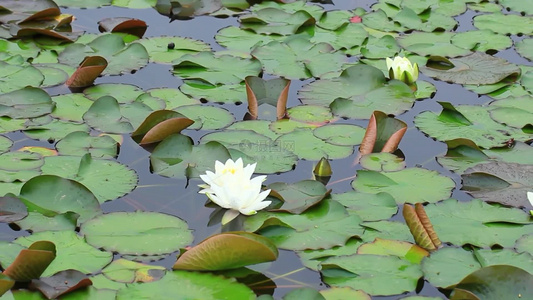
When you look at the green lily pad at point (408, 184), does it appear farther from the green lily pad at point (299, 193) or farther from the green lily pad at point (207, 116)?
the green lily pad at point (207, 116)

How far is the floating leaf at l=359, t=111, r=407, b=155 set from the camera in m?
3.45

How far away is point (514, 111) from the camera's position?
388 centimetres

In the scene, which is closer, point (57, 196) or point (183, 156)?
point (57, 196)

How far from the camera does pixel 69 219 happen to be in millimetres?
2824

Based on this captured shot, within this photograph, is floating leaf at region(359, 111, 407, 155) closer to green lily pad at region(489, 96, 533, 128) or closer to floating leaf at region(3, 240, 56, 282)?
green lily pad at region(489, 96, 533, 128)

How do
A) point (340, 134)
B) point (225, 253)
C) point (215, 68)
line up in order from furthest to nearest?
point (215, 68) < point (340, 134) < point (225, 253)

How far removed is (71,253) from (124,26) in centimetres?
228

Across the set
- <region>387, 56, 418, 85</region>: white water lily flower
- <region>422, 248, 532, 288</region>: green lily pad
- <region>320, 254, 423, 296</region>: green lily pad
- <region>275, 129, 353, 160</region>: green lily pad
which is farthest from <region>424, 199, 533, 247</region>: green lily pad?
<region>387, 56, 418, 85</region>: white water lily flower

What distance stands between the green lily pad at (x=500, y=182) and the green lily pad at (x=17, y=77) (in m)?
2.15

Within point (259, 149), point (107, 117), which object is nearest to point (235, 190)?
point (259, 149)

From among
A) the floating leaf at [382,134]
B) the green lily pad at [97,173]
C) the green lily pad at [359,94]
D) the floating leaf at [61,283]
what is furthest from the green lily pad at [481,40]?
the floating leaf at [61,283]

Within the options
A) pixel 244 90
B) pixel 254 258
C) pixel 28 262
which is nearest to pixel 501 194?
pixel 254 258

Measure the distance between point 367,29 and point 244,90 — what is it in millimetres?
1246

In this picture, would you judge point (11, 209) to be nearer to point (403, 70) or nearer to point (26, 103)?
point (26, 103)
